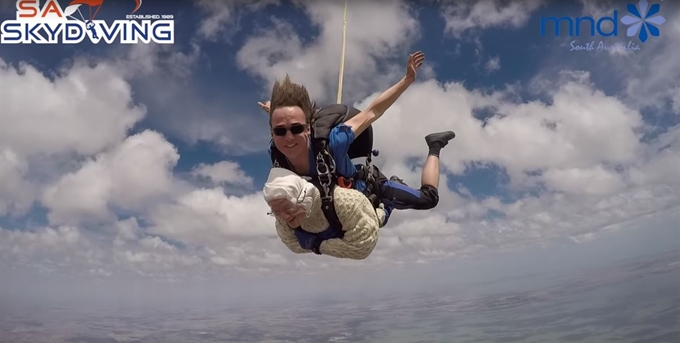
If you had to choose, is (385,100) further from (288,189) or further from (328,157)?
(288,189)

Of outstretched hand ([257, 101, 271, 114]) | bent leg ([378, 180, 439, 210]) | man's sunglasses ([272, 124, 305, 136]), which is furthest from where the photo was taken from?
bent leg ([378, 180, 439, 210])

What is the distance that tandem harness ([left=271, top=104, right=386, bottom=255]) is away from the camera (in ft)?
8.54

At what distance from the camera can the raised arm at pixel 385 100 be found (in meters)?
2.85

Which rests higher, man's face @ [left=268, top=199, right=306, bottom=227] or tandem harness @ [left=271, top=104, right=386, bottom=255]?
tandem harness @ [left=271, top=104, right=386, bottom=255]

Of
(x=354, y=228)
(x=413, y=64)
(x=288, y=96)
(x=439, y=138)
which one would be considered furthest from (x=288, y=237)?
(x=439, y=138)

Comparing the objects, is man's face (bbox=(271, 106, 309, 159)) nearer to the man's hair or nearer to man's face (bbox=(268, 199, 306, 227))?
the man's hair

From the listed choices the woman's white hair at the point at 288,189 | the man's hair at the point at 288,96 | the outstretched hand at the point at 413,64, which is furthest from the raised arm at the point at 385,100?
the woman's white hair at the point at 288,189

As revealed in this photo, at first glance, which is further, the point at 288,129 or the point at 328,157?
the point at 328,157

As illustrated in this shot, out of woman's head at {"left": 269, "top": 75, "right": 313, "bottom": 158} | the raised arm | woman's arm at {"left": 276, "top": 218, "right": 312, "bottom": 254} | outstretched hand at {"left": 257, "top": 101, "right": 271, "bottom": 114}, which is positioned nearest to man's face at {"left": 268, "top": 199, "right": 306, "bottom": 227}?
woman's head at {"left": 269, "top": 75, "right": 313, "bottom": 158}

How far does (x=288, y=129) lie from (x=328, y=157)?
294 mm

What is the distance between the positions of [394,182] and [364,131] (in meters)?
0.77

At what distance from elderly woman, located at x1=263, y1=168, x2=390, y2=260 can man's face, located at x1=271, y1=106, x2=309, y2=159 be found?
0.69 ft

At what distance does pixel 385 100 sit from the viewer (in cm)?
290

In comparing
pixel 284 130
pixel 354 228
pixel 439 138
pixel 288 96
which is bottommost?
pixel 354 228
